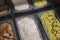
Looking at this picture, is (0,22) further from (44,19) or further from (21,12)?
(44,19)

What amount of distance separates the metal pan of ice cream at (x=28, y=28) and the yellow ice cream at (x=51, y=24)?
0.32 ft

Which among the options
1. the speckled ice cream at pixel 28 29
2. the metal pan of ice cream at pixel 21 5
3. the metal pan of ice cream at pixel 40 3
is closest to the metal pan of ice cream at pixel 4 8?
the metal pan of ice cream at pixel 21 5

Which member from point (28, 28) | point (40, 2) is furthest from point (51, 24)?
point (40, 2)

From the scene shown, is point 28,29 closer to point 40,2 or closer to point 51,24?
point 51,24

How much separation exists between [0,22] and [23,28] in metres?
0.27

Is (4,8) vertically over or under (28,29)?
over

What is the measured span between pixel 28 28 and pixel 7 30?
0.77ft

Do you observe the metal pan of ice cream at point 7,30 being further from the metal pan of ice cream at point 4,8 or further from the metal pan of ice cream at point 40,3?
the metal pan of ice cream at point 40,3

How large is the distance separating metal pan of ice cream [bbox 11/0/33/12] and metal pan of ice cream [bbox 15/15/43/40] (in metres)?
0.10

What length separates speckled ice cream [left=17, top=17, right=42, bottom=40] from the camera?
1.75 m

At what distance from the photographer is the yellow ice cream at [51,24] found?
1.72 metres

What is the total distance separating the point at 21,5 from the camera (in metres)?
2.04

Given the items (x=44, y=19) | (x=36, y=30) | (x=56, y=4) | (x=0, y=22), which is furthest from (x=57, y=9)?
(x=0, y=22)

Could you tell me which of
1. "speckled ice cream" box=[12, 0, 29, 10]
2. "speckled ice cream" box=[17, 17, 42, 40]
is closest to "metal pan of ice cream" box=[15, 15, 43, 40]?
"speckled ice cream" box=[17, 17, 42, 40]
